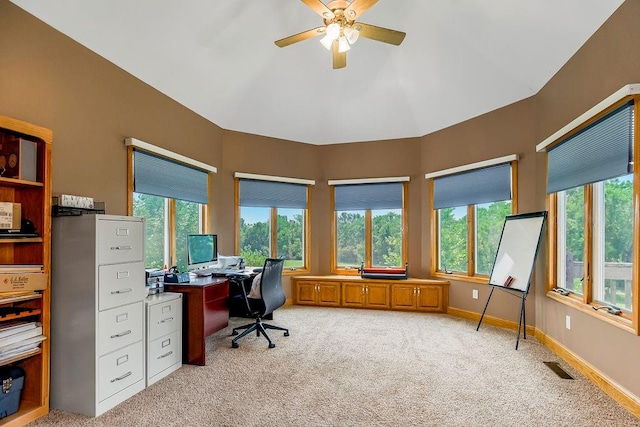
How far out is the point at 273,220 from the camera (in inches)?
230

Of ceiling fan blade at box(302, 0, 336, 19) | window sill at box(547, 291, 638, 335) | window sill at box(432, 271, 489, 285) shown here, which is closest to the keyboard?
ceiling fan blade at box(302, 0, 336, 19)

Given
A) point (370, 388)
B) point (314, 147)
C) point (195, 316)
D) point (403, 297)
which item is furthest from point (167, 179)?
point (403, 297)

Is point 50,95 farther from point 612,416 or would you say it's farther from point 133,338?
point 612,416

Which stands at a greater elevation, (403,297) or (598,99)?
(598,99)

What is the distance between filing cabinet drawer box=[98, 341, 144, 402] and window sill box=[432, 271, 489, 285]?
4232mm

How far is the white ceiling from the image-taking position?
3092 mm

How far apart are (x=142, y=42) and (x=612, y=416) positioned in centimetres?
498

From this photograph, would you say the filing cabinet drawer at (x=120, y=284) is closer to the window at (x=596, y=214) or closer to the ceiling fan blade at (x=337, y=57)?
the ceiling fan blade at (x=337, y=57)

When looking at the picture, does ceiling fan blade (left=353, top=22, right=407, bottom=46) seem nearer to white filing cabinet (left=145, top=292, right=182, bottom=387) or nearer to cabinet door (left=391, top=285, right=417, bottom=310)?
white filing cabinet (left=145, top=292, right=182, bottom=387)

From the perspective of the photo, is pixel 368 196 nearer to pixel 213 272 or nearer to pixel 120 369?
pixel 213 272

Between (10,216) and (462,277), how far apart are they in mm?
5149

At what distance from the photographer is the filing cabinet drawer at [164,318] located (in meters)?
2.95

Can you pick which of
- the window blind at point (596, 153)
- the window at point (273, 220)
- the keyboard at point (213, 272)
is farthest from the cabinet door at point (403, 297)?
the keyboard at point (213, 272)

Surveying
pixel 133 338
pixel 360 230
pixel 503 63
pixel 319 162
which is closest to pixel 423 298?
pixel 360 230
